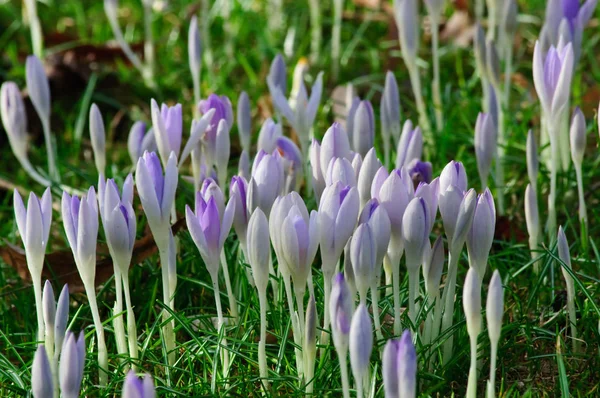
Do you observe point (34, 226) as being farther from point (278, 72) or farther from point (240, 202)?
point (278, 72)

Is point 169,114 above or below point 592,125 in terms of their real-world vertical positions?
below

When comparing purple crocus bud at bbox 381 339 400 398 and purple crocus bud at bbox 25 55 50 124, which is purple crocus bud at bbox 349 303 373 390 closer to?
purple crocus bud at bbox 381 339 400 398

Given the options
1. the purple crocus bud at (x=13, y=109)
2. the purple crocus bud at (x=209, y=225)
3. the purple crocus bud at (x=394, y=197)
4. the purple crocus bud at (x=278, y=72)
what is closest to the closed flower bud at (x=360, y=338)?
the purple crocus bud at (x=394, y=197)

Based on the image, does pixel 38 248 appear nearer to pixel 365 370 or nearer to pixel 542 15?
pixel 365 370

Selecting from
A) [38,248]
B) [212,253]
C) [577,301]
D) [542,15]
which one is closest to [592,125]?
[577,301]

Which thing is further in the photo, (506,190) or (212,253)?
(506,190)

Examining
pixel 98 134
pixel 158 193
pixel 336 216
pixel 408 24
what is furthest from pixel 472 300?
pixel 408 24
